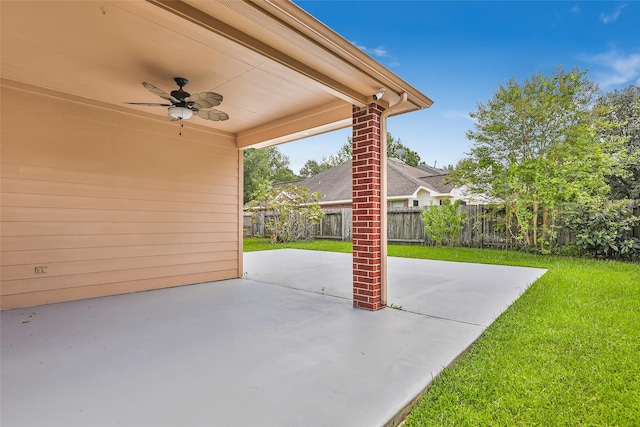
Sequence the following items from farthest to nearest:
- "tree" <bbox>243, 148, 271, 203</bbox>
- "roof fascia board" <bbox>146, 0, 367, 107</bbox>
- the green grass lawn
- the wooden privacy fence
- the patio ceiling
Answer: "tree" <bbox>243, 148, 271, 203</bbox> < the wooden privacy fence < the patio ceiling < "roof fascia board" <bbox>146, 0, 367, 107</bbox> < the green grass lawn

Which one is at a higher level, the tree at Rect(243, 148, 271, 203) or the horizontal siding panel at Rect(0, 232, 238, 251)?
the tree at Rect(243, 148, 271, 203)

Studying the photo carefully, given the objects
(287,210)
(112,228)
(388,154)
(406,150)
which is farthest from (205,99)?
(406,150)

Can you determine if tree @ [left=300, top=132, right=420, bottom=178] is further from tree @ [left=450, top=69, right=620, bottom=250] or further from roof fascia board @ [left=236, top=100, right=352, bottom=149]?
roof fascia board @ [left=236, top=100, right=352, bottom=149]

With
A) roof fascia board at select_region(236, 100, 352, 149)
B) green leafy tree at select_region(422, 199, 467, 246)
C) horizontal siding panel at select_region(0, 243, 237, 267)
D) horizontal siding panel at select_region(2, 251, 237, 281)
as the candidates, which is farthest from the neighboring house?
horizontal siding panel at select_region(0, 243, 237, 267)

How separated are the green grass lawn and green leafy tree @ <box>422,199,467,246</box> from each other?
5.58 m

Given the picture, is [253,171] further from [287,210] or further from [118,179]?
[118,179]

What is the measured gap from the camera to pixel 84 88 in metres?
3.62

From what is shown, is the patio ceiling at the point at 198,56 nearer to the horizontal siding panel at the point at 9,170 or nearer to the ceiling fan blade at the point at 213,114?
the ceiling fan blade at the point at 213,114

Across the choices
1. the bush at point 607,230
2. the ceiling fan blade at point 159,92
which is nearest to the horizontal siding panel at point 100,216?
the ceiling fan blade at point 159,92

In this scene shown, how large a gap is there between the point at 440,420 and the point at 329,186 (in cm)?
1704

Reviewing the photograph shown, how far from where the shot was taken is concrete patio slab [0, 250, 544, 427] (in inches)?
67.6

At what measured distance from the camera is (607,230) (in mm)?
6770

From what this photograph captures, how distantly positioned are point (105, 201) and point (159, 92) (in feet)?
6.75

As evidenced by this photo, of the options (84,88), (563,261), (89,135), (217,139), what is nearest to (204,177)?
(217,139)
